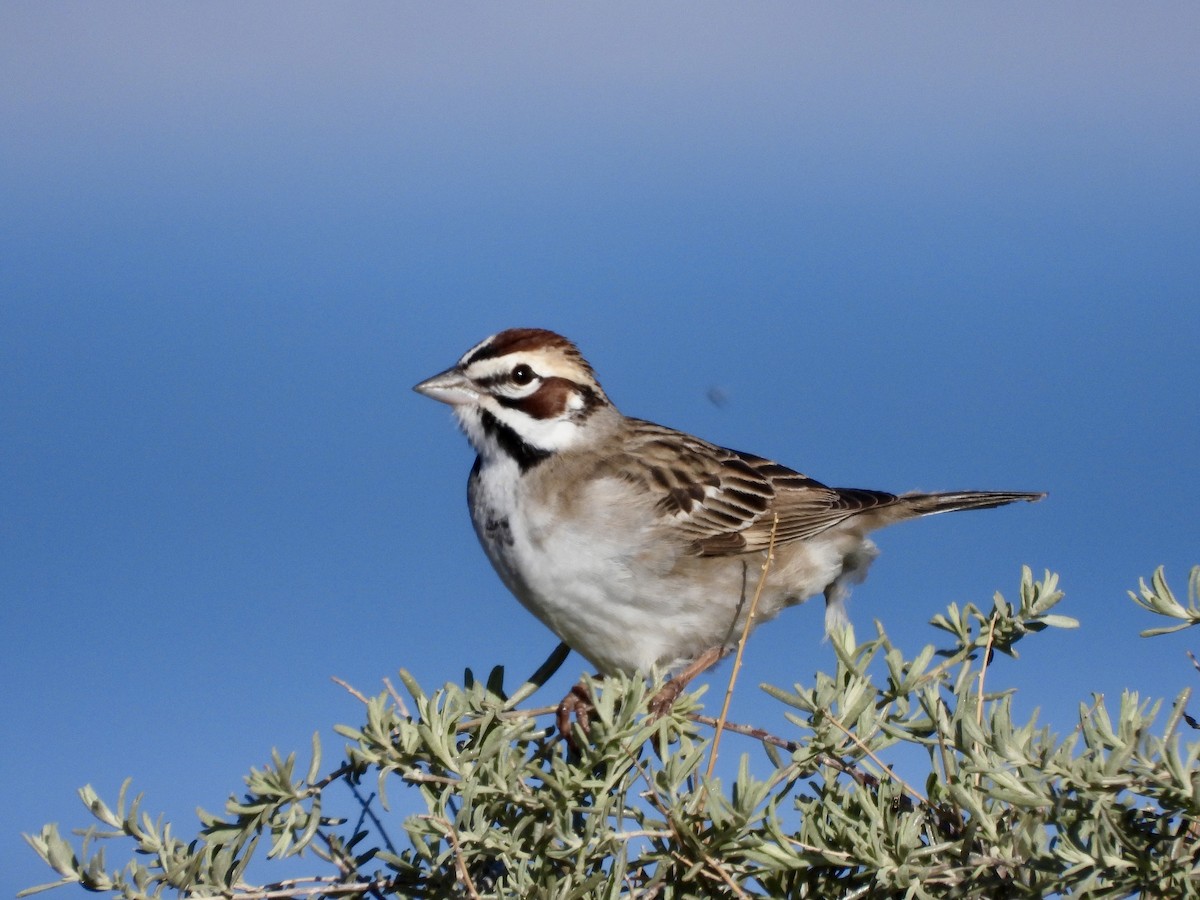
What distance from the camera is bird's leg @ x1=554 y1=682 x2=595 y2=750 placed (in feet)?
12.2

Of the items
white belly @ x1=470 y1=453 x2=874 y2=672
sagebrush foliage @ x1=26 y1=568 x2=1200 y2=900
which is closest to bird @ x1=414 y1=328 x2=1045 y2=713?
white belly @ x1=470 y1=453 x2=874 y2=672

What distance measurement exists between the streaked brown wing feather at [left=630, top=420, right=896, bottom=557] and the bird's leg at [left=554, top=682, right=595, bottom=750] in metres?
0.92

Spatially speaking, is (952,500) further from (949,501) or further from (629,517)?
(629,517)

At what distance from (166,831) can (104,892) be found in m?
0.18

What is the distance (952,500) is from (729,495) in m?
0.98

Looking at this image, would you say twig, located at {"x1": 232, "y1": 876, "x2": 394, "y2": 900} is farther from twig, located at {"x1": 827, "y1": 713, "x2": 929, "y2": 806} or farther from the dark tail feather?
the dark tail feather

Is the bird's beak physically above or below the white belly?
above

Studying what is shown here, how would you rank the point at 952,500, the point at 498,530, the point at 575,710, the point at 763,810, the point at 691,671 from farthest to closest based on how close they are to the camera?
the point at 952,500
the point at 498,530
the point at 691,671
the point at 575,710
the point at 763,810

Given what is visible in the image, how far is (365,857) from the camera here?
296 centimetres

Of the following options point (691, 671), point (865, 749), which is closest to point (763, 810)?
point (865, 749)

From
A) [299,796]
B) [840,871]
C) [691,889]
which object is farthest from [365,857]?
[840,871]

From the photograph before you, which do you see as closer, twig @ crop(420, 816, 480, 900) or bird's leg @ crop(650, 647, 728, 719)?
twig @ crop(420, 816, 480, 900)

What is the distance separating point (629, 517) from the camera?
4.64m

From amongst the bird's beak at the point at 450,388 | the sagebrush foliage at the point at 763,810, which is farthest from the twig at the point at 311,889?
the bird's beak at the point at 450,388
